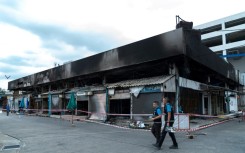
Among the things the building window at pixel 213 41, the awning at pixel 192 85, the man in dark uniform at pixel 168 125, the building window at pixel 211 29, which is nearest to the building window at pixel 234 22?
the building window at pixel 211 29

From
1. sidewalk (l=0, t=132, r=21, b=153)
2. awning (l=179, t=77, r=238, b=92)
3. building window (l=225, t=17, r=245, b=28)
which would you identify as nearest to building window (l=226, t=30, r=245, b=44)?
building window (l=225, t=17, r=245, b=28)

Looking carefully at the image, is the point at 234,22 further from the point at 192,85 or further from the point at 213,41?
the point at 192,85

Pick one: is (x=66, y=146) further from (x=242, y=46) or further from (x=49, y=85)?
(x=242, y=46)

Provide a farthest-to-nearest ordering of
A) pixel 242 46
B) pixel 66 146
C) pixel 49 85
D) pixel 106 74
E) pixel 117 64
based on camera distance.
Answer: pixel 242 46
pixel 49 85
pixel 106 74
pixel 117 64
pixel 66 146

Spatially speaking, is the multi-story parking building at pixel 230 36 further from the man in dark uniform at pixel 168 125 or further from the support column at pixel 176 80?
the man in dark uniform at pixel 168 125

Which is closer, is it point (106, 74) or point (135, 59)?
point (135, 59)

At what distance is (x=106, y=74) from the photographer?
84.4 ft

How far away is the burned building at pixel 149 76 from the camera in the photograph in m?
19.2

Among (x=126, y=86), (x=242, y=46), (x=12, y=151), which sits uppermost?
→ (x=242, y=46)

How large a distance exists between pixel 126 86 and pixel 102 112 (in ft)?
12.2

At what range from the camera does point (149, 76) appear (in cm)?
2384

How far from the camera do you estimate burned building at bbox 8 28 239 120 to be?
19.2 meters

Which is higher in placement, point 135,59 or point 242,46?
point 242,46

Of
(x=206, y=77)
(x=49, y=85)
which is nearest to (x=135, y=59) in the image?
(x=206, y=77)
